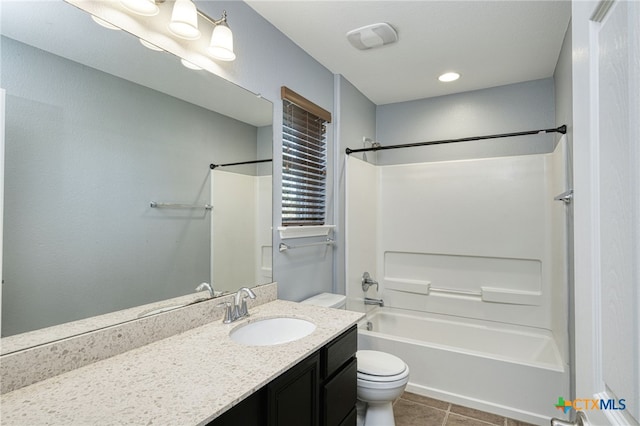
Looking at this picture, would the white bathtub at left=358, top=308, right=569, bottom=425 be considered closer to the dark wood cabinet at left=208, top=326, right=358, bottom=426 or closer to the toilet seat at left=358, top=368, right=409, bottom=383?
the toilet seat at left=358, top=368, right=409, bottom=383

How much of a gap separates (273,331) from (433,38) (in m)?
2.10

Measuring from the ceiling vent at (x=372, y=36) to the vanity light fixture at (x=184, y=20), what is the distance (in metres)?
1.08

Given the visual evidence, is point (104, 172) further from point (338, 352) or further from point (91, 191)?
point (338, 352)

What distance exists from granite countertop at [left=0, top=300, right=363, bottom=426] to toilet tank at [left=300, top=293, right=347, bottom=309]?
839mm


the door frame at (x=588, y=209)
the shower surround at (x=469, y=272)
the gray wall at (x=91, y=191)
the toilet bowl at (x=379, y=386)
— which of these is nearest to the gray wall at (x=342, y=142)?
the shower surround at (x=469, y=272)

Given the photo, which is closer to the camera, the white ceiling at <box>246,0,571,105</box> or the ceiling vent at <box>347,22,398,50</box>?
the white ceiling at <box>246,0,571,105</box>

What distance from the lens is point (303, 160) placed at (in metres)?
2.31

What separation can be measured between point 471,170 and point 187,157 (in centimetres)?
253

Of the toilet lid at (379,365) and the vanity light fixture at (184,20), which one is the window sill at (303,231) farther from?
the vanity light fixture at (184,20)

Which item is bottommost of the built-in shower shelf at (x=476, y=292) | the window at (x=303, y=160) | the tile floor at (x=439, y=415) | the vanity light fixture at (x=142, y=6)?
the tile floor at (x=439, y=415)

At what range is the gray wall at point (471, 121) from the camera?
2.82 meters

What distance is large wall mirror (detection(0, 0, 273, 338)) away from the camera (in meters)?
0.98

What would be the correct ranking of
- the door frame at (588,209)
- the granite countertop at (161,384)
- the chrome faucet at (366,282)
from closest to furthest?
the door frame at (588,209) → the granite countertop at (161,384) → the chrome faucet at (366,282)

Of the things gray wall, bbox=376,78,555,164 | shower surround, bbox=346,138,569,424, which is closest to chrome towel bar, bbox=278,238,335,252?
shower surround, bbox=346,138,569,424
